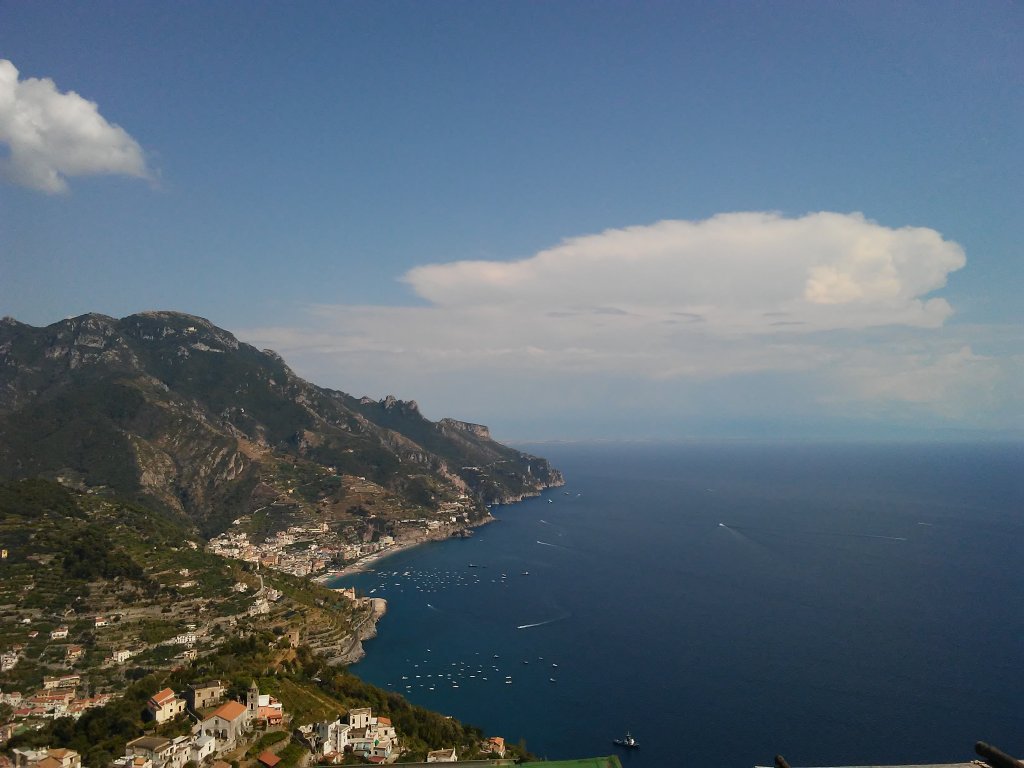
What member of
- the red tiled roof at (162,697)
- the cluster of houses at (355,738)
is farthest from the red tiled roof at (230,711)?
the cluster of houses at (355,738)

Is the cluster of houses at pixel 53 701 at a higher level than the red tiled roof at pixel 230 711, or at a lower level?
lower

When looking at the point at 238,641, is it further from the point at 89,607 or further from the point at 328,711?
the point at 89,607

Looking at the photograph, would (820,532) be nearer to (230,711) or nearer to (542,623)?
(542,623)

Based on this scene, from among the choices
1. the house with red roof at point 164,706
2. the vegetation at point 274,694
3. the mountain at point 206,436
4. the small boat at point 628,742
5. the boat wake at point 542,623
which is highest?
the mountain at point 206,436

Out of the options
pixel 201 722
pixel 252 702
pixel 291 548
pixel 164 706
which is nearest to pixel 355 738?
pixel 252 702

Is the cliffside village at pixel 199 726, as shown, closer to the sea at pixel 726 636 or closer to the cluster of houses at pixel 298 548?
the sea at pixel 726 636

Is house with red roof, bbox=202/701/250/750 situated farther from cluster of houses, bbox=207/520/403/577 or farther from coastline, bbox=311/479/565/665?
cluster of houses, bbox=207/520/403/577
